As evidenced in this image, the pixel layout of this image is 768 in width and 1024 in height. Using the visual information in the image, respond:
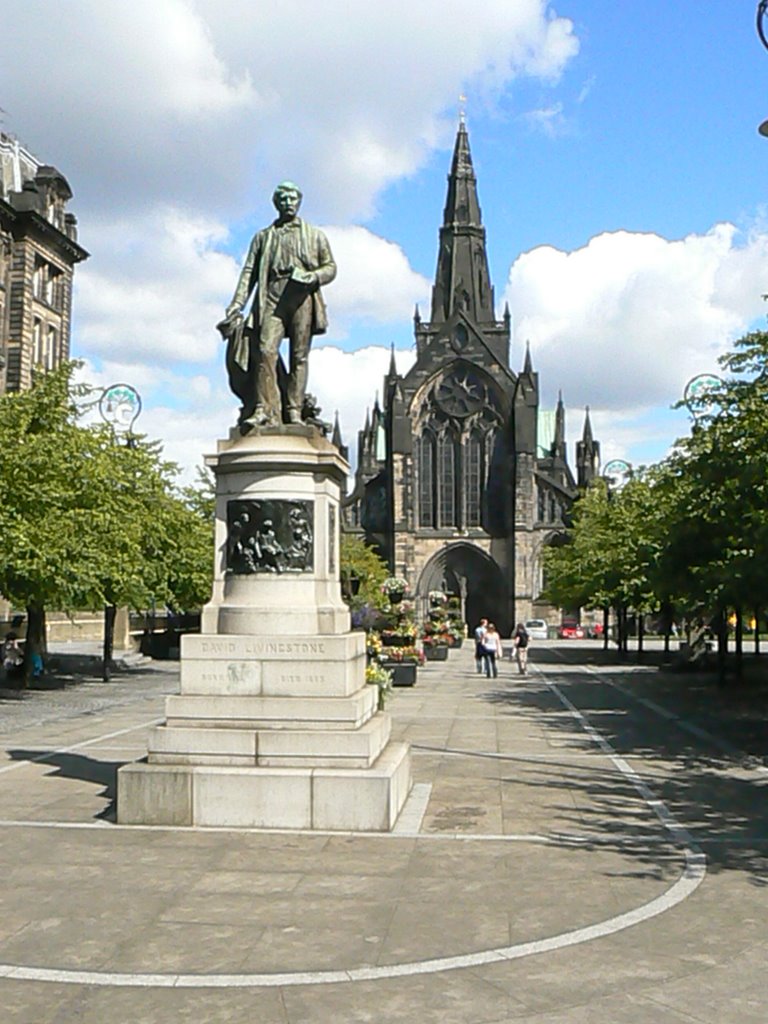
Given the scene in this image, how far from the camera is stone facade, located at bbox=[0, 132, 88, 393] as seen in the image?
5291 centimetres

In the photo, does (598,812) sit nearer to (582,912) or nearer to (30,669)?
(582,912)

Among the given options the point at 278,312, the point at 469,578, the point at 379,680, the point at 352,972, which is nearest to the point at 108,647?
the point at 379,680

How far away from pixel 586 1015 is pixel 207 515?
42.8 meters

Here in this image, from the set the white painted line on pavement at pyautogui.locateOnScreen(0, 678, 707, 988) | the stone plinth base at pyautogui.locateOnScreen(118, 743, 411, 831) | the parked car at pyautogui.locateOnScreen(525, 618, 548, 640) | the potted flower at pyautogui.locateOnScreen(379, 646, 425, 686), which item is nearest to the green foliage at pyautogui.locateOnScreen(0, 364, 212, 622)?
the potted flower at pyautogui.locateOnScreen(379, 646, 425, 686)

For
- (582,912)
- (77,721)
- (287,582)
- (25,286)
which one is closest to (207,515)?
(25,286)

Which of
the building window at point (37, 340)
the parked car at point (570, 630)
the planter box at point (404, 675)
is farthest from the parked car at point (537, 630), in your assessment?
the planter box at point (404, 675)

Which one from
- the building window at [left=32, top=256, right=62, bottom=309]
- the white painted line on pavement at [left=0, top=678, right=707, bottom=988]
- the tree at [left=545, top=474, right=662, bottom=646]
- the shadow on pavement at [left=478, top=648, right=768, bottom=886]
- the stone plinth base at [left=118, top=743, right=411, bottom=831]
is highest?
the building window at [left=32, top=256, right=62, bottom=309]

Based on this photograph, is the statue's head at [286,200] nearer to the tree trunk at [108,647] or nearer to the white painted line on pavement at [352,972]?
the white painted line on pavement at [352,972]

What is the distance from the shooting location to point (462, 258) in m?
100

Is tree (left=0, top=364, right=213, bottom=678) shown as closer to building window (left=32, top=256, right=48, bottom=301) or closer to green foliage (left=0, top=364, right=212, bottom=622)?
green foliage (left=0, top=364, right=212, bottom=622)

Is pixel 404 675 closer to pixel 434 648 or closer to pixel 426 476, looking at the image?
pixel 434 648

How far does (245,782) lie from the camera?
973 centimetres

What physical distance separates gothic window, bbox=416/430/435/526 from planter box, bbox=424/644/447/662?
42.0 m

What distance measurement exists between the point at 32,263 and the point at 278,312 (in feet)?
153
